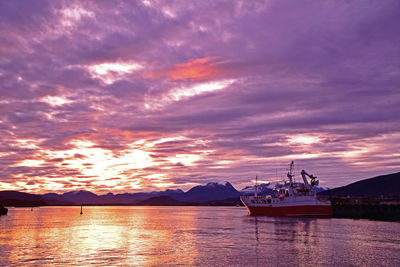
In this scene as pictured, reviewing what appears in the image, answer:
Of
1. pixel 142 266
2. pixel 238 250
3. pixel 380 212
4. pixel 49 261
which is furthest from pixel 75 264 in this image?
pixel 380 212

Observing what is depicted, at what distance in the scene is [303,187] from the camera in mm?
119188

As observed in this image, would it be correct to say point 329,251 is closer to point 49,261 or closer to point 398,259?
point 398,259

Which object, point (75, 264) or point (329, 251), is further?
point (329, 251)

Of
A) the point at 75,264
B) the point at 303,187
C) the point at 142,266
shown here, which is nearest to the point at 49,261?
the point at 75,264

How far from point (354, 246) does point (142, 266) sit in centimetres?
2953

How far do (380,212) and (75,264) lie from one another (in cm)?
13112

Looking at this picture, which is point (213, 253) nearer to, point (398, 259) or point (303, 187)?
point (398, 259)

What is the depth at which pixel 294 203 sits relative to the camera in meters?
112

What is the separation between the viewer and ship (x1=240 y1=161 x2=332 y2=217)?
110 metres

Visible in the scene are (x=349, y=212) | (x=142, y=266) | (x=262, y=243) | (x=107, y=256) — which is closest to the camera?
(x=142, y=266)

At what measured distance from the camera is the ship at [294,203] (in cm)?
10956

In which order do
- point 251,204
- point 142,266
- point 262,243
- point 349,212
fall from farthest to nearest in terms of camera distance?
point 349,212 → point 251,204 → point 262,243 → point 142,266

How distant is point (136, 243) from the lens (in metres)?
53.8

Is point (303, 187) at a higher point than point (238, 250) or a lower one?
higher
